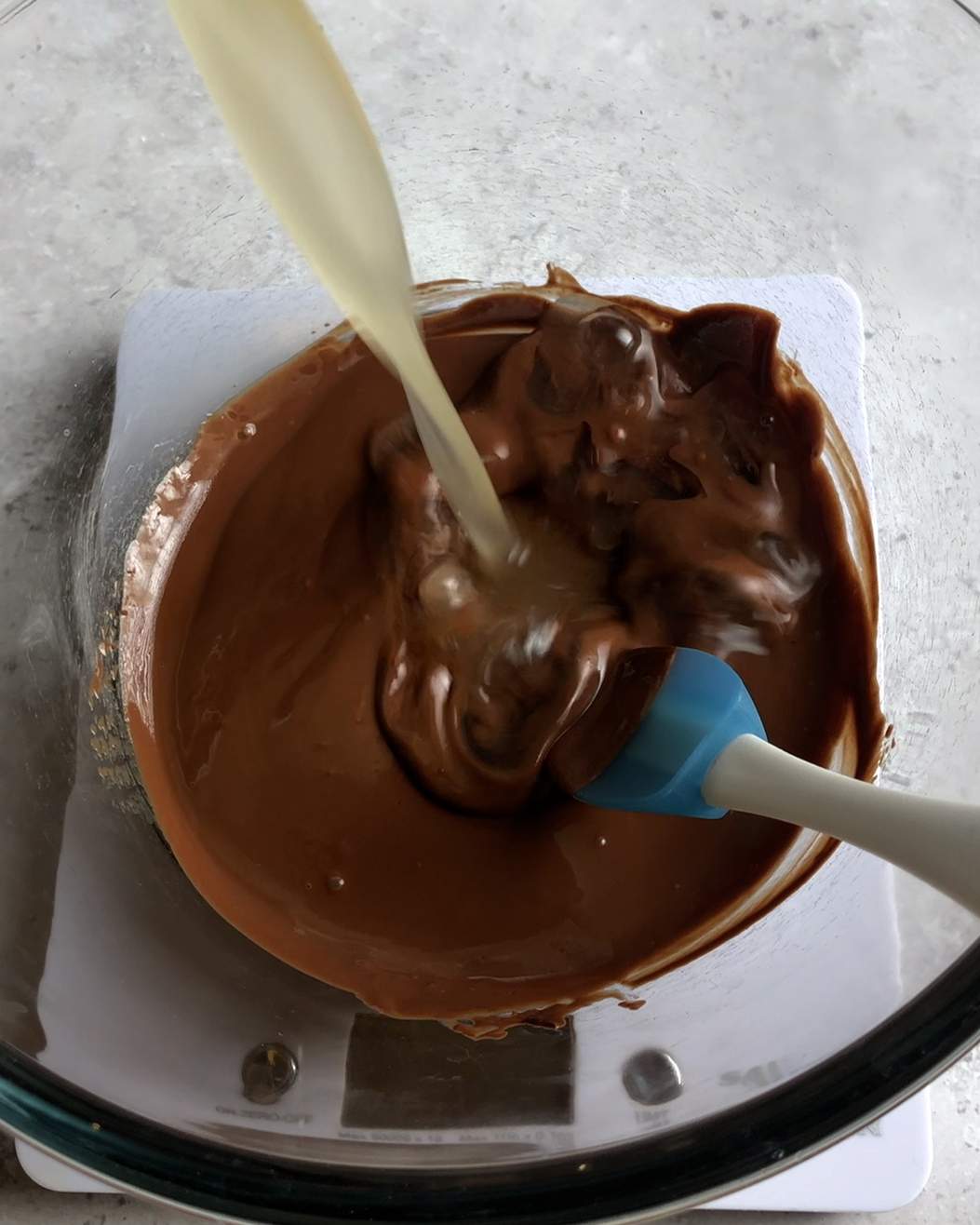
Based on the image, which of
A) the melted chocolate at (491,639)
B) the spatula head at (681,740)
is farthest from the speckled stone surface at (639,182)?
the spatula head at (681,740)

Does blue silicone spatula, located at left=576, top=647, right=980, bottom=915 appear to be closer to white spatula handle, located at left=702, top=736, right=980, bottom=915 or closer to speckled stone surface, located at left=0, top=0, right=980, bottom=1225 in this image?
white spatula handle, located at left=702, top=736, right=980, bottom=915

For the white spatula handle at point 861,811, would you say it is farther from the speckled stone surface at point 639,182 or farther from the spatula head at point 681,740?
the speckled stone surface at point 639,182

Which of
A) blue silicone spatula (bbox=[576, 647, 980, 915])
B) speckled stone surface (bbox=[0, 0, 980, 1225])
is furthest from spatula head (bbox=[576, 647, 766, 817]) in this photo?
speckled stone surface (bbox=[0, 0, 980, 1225])

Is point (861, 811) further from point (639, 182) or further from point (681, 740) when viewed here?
point (639, 182)

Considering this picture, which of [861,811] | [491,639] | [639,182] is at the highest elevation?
[639,182]

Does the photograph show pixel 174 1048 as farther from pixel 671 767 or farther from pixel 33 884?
pixel 671 767

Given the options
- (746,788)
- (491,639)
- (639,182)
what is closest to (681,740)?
(746,788)
